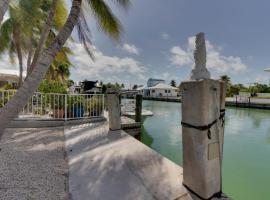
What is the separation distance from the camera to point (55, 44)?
3.55 m

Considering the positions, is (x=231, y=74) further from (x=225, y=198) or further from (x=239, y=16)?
(x=225, y=198)

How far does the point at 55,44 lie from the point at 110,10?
3366mm

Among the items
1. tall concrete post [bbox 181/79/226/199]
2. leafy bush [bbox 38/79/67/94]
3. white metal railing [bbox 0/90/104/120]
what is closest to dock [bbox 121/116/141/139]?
white metal railing [bbox 0/90/104/120]

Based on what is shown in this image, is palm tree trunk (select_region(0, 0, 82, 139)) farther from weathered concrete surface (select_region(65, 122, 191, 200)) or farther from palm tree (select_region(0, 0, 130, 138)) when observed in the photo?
weathered concrete surface (select_region(65, 122, 191, 200))

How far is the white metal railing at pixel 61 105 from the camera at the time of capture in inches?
264

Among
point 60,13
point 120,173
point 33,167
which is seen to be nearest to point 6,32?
point 60,13

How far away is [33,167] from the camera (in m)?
3.09

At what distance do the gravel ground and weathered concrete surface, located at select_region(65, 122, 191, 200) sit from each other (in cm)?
18

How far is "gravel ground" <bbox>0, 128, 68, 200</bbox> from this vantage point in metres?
2.32

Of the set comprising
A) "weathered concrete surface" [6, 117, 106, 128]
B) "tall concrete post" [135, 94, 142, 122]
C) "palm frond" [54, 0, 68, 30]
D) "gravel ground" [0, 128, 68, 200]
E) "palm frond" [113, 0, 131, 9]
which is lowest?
"gravel ground" [0, 128, 68, 200]

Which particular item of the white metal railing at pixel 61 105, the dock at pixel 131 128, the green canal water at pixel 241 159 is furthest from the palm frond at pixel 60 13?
the green canal water at pixel 241 159

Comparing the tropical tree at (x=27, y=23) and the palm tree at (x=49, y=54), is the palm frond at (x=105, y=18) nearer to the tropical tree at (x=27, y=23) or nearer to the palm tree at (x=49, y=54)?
the palm tree at (x=49, y=54)

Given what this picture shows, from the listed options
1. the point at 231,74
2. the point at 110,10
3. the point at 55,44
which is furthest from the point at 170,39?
the point at 231,74

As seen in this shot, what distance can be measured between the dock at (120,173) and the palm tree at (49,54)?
135 cm
